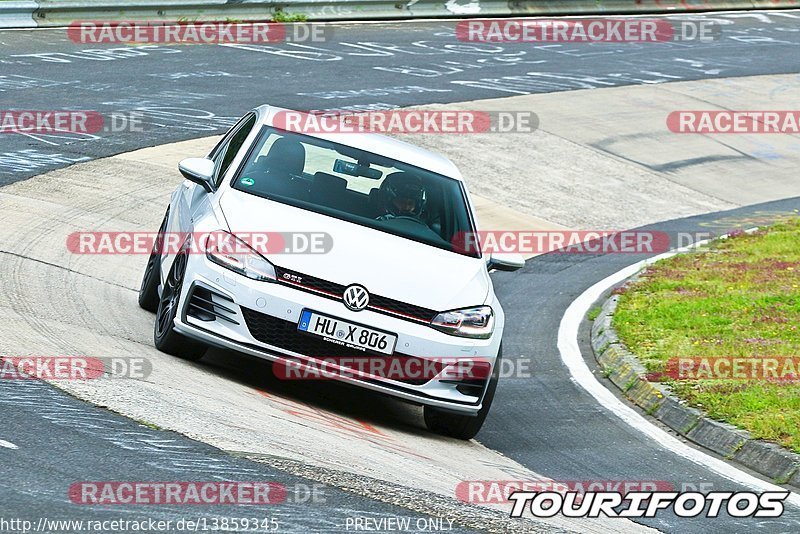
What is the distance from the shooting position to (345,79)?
20891mm

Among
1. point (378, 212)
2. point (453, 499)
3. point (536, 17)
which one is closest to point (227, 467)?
point (453, 499)

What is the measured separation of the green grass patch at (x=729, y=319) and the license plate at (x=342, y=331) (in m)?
2.70

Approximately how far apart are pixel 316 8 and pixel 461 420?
18.2m

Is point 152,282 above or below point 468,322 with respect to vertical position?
below

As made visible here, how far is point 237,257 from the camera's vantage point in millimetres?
7707

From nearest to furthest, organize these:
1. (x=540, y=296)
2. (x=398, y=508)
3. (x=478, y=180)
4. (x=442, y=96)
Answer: (x=398, y=508)
(x=540, y=296)
(x=478, y=180)
(x=442, y=96)

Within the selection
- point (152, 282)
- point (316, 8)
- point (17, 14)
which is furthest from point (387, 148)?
point (316, 8)

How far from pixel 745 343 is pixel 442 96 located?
35.6 feet

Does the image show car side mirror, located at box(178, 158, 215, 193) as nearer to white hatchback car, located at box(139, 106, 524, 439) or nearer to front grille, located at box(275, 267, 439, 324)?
white hatchback car, located at box(139, 106, 524, 439)

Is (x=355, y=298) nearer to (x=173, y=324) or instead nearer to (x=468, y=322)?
(x=468, y=322)

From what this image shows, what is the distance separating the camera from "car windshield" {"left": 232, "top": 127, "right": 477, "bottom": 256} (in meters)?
8.43

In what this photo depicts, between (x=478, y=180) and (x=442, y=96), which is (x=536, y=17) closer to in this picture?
(x=442, y=96)

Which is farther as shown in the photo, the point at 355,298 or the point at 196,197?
the point at 196,197

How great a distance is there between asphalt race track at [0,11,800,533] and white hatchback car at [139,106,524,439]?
1.43ft
